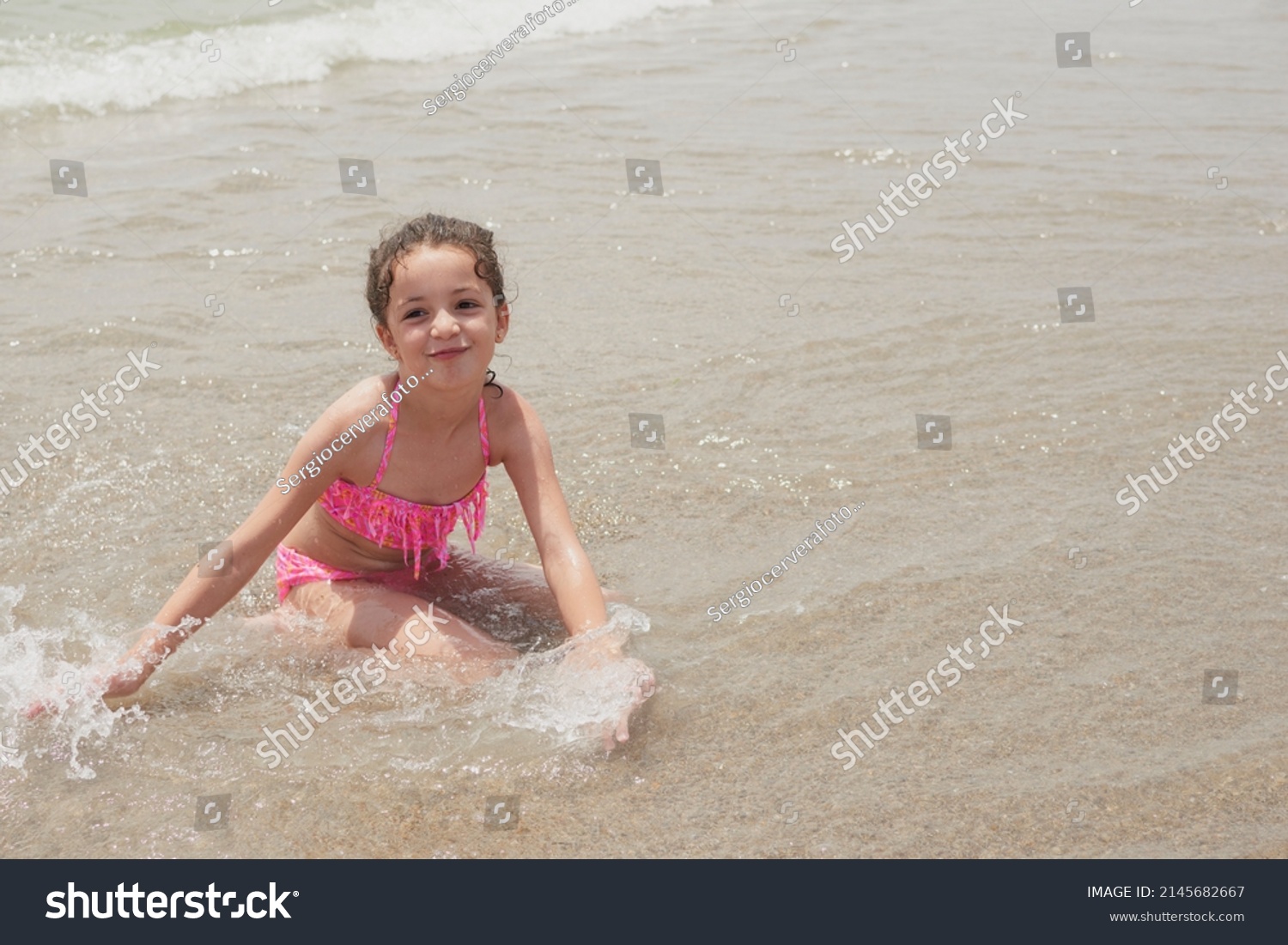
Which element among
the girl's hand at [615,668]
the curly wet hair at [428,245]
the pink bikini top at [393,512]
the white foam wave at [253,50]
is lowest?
the girl's hand at [615,668]

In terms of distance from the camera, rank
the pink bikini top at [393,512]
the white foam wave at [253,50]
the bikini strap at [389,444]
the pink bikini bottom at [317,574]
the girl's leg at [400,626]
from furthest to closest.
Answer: the white foam wave at [253,50] → the pink bikini bottom at [317,574] → the pink bikini top at [393,512] → the bikini strap at [389,444] → the girl's leg at [400,626]

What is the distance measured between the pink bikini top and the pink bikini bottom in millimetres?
87

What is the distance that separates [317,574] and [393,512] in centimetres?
34

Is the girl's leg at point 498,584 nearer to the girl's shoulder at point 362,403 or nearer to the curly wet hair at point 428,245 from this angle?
the girl's shoulder at point 362,403

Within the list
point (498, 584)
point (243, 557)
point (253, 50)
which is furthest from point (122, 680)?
point (253, 50)

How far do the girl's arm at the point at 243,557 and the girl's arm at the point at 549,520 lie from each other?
51cm

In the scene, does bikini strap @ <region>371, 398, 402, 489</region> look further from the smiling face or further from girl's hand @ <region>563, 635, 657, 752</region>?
girl's hand @ <region>563, 635, 657, 752</region>

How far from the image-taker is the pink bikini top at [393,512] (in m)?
3.84

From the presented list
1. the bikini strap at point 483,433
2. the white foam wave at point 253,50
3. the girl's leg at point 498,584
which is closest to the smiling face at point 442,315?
the bikini strap at point 483,433

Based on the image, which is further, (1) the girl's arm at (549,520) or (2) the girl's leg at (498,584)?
(2) the girl's leg at (498,584)

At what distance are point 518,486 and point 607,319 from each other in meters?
2.15

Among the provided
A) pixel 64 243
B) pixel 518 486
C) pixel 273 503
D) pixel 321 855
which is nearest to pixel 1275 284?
pixel 518 486

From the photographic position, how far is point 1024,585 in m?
3.95

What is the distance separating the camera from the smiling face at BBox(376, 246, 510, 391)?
3479 mm
